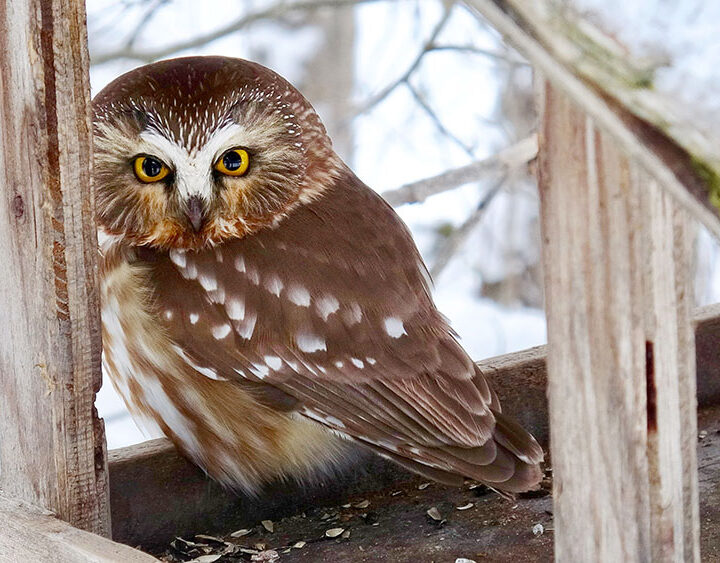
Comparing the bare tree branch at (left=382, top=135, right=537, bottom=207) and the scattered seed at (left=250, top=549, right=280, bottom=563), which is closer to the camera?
the scattered seed at (left=250, top=549, right=280, bottom=563)

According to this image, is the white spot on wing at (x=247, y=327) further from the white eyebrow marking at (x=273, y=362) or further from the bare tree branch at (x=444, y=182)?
the bare tree branch at (x=444, y=182)

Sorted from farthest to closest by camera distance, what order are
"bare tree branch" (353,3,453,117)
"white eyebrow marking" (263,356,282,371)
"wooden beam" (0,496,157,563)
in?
"bare tree branch" (353,3,453,117), "white eyebrow marking" (263,356,282,371), "wooden beam" (0,496,157,563)

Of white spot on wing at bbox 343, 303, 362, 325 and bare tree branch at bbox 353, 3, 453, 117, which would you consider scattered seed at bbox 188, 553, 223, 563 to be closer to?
white spot on wing at bbox 343, 303, 362, 325

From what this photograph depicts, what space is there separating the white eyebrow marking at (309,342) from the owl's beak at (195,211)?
15.2 inches

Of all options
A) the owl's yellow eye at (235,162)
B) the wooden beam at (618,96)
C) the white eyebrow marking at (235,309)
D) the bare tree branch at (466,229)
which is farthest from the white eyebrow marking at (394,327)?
the wooden beam at (618,96)

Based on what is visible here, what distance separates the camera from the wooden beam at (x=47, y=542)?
2.18m

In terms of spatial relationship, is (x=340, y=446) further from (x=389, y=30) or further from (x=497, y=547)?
(x=389, y=30)

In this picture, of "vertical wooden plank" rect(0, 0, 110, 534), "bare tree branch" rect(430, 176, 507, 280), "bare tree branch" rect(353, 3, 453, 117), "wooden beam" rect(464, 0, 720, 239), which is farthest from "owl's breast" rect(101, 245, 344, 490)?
"bare tree branch" rect(353, 3, 453, 117)

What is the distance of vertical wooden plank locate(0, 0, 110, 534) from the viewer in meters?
2.20

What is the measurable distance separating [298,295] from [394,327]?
0.24 meters

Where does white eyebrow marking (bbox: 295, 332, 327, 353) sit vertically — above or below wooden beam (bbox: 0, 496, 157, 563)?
above

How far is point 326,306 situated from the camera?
2.77m

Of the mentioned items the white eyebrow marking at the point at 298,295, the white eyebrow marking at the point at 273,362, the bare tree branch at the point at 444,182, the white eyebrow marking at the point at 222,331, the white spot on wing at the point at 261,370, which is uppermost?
the bare tree branch at the point at 444,182

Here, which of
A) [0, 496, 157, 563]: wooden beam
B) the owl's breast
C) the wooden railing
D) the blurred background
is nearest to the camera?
the wooden railing
